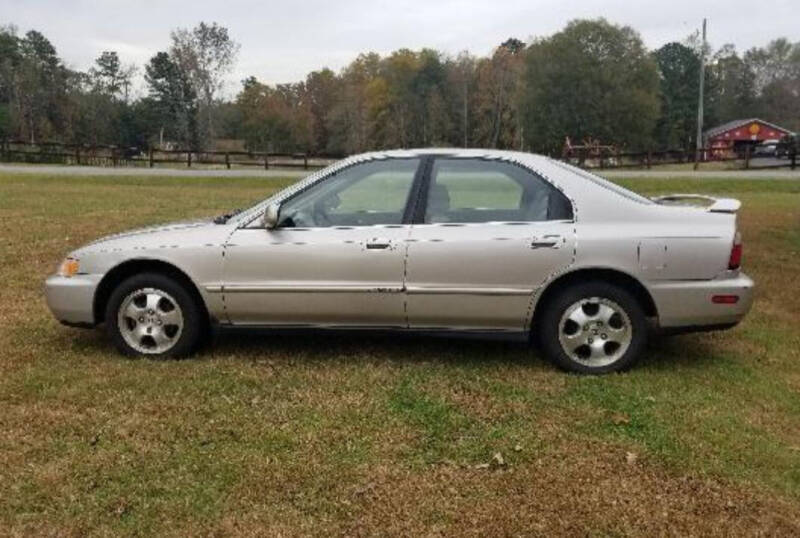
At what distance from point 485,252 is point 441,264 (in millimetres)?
286

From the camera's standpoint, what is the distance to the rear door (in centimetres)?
504

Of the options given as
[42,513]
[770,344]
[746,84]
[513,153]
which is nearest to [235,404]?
[42,513]

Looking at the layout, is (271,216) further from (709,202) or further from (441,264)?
(709,202)

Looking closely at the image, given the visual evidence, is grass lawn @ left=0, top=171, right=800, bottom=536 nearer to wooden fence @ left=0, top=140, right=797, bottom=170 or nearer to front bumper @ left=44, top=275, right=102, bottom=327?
front bumper @ left=44, top=275, right=102, bottom=327

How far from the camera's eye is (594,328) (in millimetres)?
5113

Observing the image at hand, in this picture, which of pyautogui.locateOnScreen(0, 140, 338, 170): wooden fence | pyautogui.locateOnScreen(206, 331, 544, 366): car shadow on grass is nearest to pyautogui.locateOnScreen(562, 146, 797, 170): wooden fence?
pyautogui.locateOnScreen(0, 140, 338, 170): wooden fence

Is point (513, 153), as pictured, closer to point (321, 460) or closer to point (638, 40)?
point (321, 460)

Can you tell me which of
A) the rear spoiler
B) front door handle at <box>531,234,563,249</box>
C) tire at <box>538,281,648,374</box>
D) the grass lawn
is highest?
the rear spoiler

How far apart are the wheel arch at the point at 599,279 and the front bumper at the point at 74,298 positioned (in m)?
2.96

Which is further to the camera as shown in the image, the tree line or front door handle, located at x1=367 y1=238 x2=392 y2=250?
the tree line

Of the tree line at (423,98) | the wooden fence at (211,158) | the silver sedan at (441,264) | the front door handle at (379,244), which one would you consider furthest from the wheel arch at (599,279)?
the tree line at (423,98)

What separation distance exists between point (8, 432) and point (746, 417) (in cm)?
396

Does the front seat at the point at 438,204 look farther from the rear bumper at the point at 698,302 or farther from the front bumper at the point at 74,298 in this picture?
the front bumper at the point at 74,298

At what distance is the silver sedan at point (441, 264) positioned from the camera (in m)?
5.02
